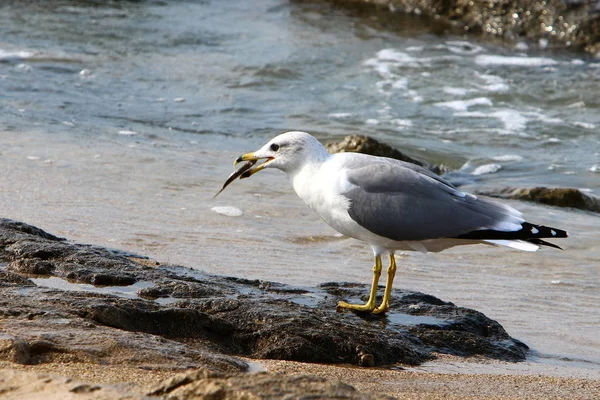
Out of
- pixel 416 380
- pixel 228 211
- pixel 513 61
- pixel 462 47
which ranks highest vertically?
pixel 462 47

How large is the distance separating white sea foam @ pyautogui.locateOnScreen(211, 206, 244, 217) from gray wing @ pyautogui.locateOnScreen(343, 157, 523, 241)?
227 centimetres

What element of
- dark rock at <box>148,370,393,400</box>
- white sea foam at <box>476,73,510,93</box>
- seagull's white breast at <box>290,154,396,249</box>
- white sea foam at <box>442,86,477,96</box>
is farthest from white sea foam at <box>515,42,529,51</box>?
dark rock at <box>148,370,393,400</box>

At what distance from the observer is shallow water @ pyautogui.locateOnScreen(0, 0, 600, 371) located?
19.1 feet

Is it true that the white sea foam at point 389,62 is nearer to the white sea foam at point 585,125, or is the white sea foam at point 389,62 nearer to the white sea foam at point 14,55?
the white sea foam at point 585,125

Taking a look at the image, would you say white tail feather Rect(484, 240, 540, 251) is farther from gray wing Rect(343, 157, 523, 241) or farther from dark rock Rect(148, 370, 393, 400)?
dark rock Rect(148, 370, 393, 400)

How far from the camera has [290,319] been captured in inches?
157

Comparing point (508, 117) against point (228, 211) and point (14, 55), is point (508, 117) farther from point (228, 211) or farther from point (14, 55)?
point (14, 55)

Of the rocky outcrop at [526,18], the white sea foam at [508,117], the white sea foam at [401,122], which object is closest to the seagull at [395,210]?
the white sea foam at [401,122]

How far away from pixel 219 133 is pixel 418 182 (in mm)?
5507

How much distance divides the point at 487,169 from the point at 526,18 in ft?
20.1

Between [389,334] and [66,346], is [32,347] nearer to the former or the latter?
[66,346]

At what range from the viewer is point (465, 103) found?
11664 millimetres

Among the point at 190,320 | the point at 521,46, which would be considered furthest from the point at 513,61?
the point at 190,320

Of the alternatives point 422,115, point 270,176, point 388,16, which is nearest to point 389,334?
point 270,176
